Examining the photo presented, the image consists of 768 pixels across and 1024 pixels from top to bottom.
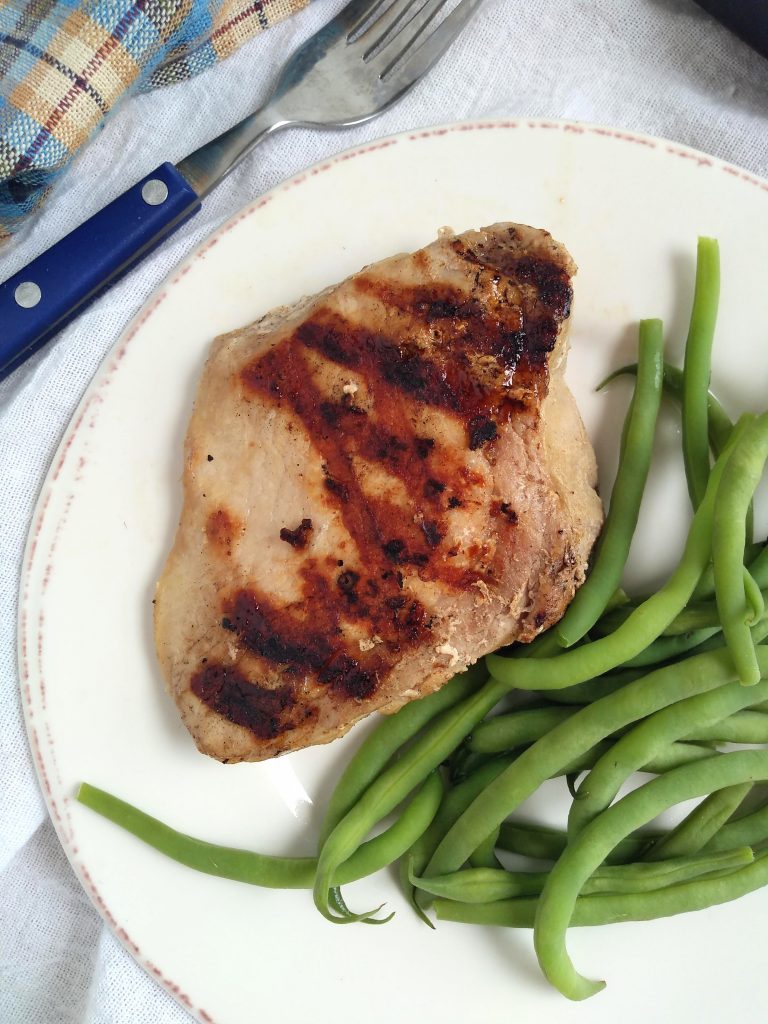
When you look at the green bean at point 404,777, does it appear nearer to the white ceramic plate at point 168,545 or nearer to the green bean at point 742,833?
the white ceramic plate at point 168,545

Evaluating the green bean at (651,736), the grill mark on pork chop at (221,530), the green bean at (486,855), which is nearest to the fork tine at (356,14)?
the grill mark on pork chop at (221,530)

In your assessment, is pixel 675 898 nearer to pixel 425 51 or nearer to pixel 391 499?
pixel 391 499

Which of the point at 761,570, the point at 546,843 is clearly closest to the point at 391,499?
the point at 761,570

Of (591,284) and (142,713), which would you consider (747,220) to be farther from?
(142,713)

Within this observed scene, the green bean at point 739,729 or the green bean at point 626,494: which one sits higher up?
the green bean at point 626,494

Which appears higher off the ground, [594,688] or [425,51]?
[425,51]
